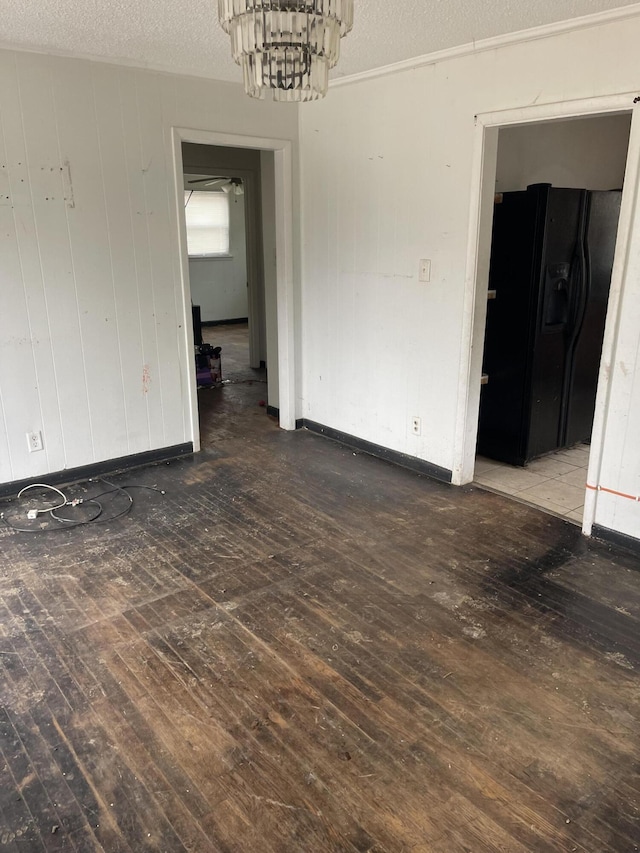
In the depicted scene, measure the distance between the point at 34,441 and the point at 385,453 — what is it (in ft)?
7.32

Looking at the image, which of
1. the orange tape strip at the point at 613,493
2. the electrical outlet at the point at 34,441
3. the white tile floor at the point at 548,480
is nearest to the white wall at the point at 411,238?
the orange tape strip at the point at 613,493

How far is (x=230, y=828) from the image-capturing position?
1614 millimetres

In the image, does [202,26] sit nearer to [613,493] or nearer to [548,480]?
[613,493]

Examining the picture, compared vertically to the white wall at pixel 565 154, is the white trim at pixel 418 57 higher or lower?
higher

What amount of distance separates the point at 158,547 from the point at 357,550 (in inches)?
39.3

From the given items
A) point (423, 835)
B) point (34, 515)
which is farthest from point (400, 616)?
point (34, 515)

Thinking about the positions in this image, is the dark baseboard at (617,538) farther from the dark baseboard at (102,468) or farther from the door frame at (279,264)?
the dark baseboard at (102,468)

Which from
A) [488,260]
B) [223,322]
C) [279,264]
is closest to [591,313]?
[488,260]

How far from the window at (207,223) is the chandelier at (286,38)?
8.67 m

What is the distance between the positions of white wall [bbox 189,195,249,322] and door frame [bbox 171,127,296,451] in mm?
5668

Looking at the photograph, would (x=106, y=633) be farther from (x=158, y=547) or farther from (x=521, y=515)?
(x=521, y=515)

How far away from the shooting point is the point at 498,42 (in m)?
3.04

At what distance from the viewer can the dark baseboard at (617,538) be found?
2.99 m

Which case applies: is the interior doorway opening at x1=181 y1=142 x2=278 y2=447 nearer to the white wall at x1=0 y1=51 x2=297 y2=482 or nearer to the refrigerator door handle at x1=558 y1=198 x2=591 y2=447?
the white wall at x1=0 y1=51 x2=297 y2=482
